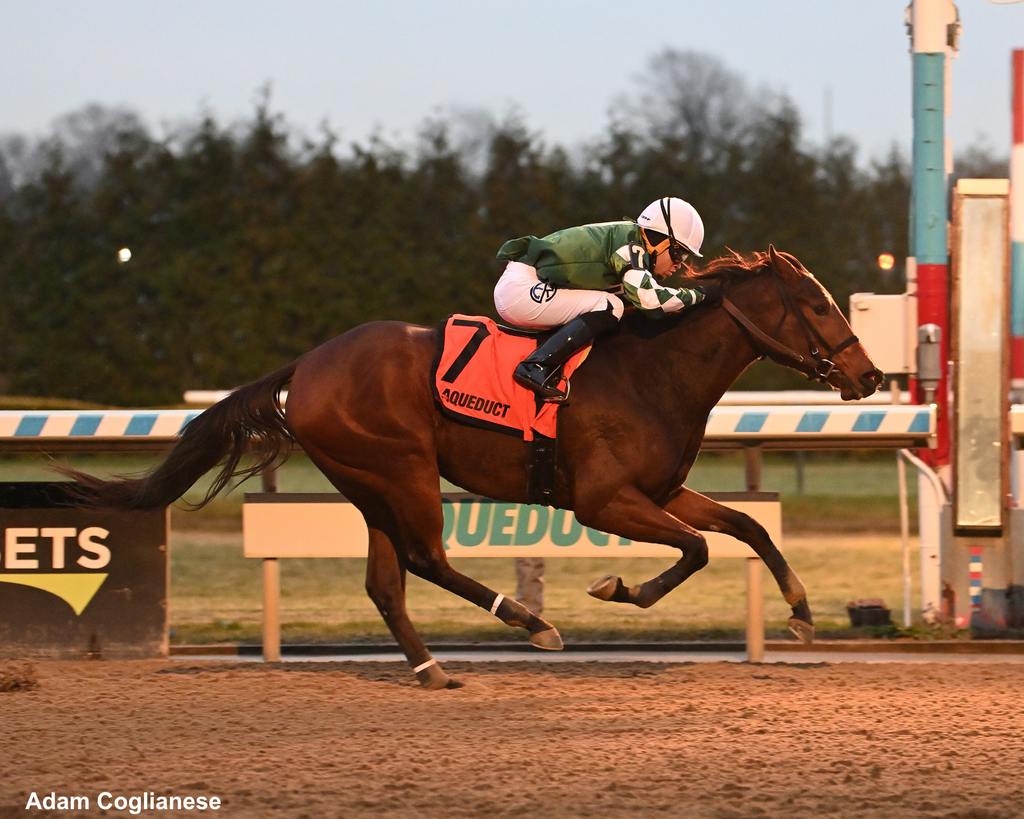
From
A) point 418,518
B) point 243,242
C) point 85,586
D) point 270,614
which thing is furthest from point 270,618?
point 243,242

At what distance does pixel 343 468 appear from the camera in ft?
19.8

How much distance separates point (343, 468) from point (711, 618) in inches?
126

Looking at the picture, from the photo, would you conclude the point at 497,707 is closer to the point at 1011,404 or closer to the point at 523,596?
the point at 523,596

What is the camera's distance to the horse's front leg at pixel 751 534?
5844 millimetres

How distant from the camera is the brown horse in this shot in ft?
19.2

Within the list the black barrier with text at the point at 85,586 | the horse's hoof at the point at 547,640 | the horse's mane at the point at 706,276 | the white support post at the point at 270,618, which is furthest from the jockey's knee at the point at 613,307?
the black barrier with text at the point at 85,586

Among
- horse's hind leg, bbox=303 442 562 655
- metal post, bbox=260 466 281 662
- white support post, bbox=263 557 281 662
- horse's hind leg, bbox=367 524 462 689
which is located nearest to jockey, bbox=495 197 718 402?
horse's hind leg, bbox=303 442 562 655

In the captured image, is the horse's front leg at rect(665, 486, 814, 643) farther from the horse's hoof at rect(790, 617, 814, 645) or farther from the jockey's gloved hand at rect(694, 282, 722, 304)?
the jockey's gloved hand at rect(694, 282, 722, 304)

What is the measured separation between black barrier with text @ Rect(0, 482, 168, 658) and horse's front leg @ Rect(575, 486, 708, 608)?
202 centimetres

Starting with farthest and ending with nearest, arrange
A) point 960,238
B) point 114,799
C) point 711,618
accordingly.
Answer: point 711,618 < point 960,238 < point 114,799

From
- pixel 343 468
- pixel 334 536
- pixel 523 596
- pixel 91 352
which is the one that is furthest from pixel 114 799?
pixel 91 352

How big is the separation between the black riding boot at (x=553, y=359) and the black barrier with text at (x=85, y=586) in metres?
1.86

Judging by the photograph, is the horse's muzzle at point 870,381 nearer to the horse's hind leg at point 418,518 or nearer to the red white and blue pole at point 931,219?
the horse's hind leg at point 418,518
